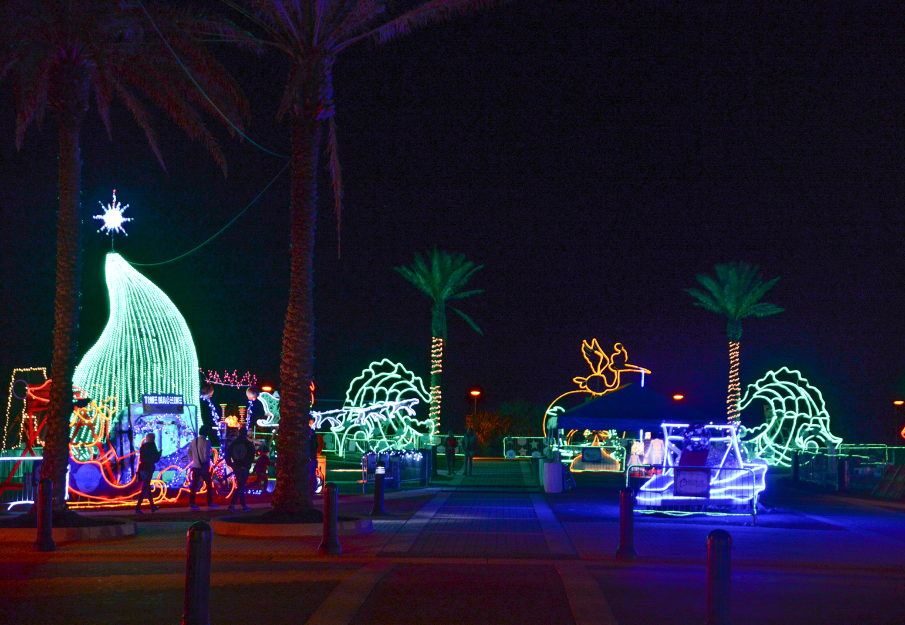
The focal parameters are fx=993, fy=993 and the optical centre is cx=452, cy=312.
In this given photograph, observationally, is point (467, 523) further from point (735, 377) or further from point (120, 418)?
point (735, 377)

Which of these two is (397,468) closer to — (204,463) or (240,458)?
(204,463)

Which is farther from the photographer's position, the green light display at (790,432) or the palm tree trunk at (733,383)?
the palm tree trunk at (733,383)

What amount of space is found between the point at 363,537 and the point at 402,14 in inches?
349

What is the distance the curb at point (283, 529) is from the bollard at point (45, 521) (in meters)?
2.84

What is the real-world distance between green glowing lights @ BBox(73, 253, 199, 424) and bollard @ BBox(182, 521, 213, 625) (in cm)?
1897

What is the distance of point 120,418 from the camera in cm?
2445

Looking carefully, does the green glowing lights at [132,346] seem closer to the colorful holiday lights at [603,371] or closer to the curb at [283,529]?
the curb at [283,529]

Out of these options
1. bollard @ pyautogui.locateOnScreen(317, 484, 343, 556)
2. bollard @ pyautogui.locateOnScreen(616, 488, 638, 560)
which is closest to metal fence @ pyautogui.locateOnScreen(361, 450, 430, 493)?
bollard @ pyautogui.locateOnScreen(317, 484, 343, 556)

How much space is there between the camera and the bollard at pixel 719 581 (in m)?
7.44

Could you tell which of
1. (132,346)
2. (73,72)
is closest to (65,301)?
(73,72)

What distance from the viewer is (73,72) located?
16797 millimetres

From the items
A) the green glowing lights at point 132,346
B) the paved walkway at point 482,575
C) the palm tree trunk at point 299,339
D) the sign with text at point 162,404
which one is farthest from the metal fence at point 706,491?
the green glowing lights at point 132,346

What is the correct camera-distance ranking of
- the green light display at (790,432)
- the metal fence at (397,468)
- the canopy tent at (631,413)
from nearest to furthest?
the metal fence at (397,468) < the canopy tent at (631,413) < the green light display at (790,432)

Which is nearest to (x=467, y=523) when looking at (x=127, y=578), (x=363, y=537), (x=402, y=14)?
(x=363, y=537)
